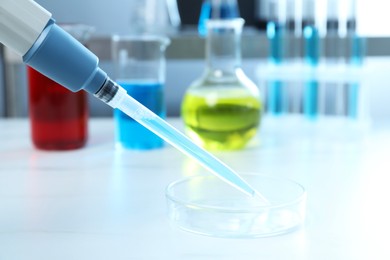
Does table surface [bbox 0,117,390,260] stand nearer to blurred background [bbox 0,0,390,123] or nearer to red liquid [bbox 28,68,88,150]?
red liquid [bbox 28,68,88,150]

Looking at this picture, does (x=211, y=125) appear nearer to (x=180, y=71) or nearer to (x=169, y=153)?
(x=169, y=153)

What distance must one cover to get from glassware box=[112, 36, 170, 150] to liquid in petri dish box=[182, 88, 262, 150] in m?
0.05

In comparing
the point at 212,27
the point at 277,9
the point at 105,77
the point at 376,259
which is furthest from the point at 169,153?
the point at 277,9

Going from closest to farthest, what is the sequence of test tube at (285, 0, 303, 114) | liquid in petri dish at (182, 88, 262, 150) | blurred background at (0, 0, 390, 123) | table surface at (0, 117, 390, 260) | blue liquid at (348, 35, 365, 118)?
1. table surface at (0, 117, 390, 260)
2. liquid in petri dish at (182, 88, 262, 150)
3. blue liquid at (348, 35, 365, 118)
4. blurred background at (0, 0, 390, 123)
5. test tube at (285, 0, 303, 114)


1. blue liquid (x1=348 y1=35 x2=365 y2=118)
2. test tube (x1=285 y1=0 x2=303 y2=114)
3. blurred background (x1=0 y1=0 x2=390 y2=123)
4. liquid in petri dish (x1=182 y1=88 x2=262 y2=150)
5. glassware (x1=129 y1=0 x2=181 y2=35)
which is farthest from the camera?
glassware (x1=129 y1=0 x2=181 y2=35)

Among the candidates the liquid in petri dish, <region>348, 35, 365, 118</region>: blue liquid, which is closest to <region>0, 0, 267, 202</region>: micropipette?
the liquid in petri dish

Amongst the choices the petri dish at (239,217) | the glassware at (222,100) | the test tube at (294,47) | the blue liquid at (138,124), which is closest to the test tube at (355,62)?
the test tube at (294,47)

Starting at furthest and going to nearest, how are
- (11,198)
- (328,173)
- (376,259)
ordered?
1. (328,173)
2. (11,198)
3. (376,259)

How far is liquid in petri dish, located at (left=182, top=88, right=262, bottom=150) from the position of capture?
741 mm

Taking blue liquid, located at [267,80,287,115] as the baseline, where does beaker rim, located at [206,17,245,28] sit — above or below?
above

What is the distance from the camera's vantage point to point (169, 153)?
75cm

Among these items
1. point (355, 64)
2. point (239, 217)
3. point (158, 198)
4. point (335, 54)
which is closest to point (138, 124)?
point (158, 198)

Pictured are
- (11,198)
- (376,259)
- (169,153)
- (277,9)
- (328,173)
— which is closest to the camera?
(376,259)

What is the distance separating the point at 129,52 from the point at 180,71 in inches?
44.0
